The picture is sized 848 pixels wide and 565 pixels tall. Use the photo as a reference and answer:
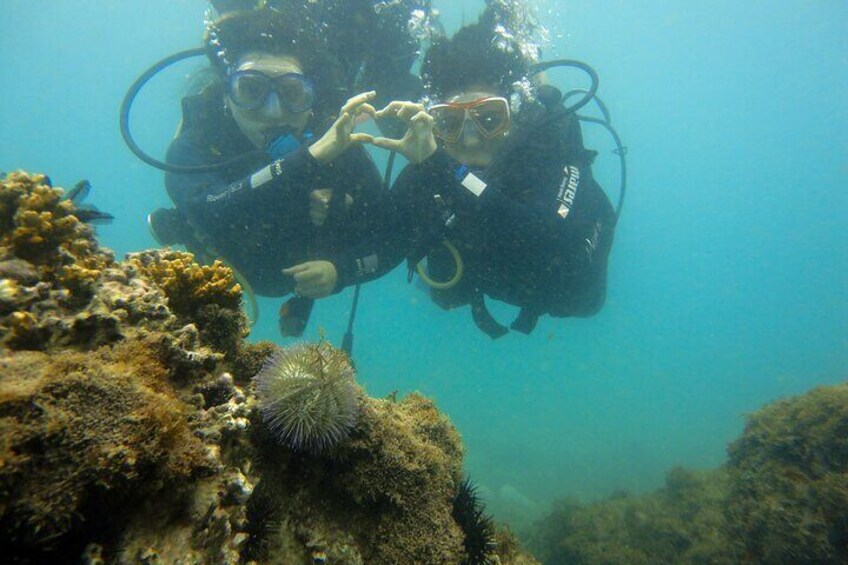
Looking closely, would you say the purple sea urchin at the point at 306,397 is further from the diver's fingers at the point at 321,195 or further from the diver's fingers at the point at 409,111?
the diver's fingers at the point at 321,195

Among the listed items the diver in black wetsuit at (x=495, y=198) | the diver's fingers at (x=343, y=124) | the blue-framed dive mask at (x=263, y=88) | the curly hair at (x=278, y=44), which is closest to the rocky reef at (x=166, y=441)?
the diver's fingers at (x=343, y=124)

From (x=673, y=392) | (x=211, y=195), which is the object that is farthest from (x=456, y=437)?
(x=673, y=392)

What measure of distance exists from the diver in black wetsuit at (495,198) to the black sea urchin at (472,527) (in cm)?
423

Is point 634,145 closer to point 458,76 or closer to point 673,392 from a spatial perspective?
point 673,392

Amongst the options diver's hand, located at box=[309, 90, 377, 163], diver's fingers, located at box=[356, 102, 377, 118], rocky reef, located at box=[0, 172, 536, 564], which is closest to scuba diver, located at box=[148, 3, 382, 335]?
diver's hand, located at box=[309, 90, 377, 163]

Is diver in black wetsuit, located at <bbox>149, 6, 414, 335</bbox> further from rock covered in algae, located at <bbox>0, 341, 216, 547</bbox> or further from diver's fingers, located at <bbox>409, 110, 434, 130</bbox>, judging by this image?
rock covered in algae, located at <bbox>0, 341, 216, 547</bbox>

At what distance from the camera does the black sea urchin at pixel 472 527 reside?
281 cm

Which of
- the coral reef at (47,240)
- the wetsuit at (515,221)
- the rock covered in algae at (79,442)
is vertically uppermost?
the wetsuit at (515,221)

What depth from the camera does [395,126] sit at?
29.2 ft

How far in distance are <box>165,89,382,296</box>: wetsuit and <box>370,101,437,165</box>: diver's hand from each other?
1054 mm

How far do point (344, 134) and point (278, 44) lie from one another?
3.04 meters

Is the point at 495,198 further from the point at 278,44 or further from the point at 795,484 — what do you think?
the point at 795,484

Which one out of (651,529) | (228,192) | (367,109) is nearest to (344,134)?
(367,109)

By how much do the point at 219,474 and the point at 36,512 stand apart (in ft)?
2.27
